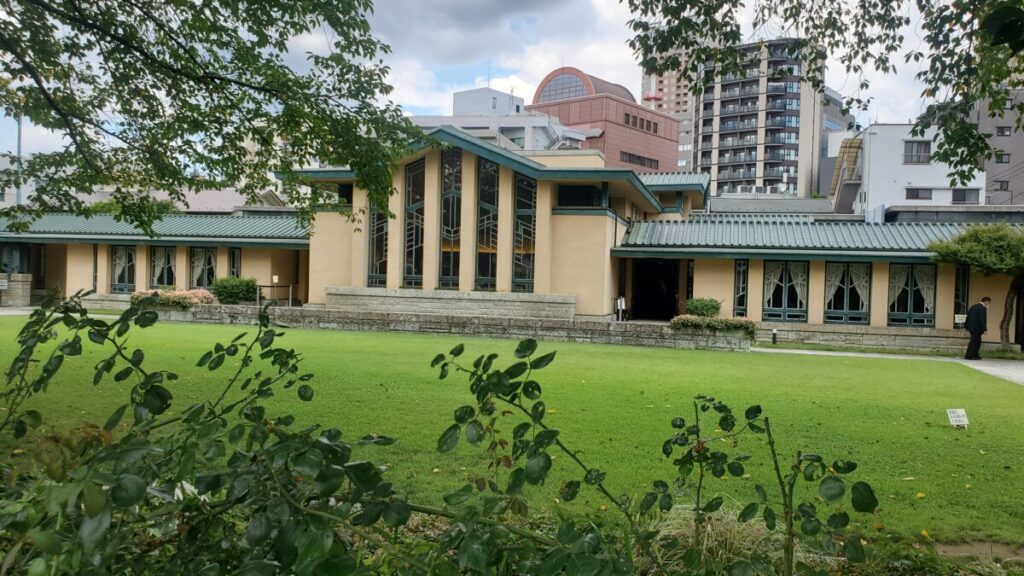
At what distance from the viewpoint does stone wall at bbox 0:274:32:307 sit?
29.3m

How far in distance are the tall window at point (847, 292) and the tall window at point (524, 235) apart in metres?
10.1

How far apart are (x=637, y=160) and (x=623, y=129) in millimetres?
→ 4137

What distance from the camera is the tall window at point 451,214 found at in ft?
79.5

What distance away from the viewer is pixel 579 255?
2339 cm

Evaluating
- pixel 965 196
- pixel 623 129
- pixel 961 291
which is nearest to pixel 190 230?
pixel 961 291

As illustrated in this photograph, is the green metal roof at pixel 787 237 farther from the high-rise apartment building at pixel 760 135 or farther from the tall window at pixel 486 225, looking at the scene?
the high-rise apartment building at pixel 760 135

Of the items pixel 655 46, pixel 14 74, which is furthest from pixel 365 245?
pixel 655 46

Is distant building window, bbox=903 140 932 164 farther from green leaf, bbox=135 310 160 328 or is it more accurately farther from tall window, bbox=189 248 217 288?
green leaf, bbox=135 310 160 328

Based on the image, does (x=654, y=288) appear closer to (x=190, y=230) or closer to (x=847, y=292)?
(x=847, y=292)

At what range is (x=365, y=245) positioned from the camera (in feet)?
82.1

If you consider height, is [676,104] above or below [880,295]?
above

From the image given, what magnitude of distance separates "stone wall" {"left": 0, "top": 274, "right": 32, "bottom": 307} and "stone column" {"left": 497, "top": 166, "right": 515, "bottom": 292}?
2213cm

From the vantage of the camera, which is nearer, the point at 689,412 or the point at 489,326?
the point at 689,412

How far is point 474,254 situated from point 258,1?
16675mm
